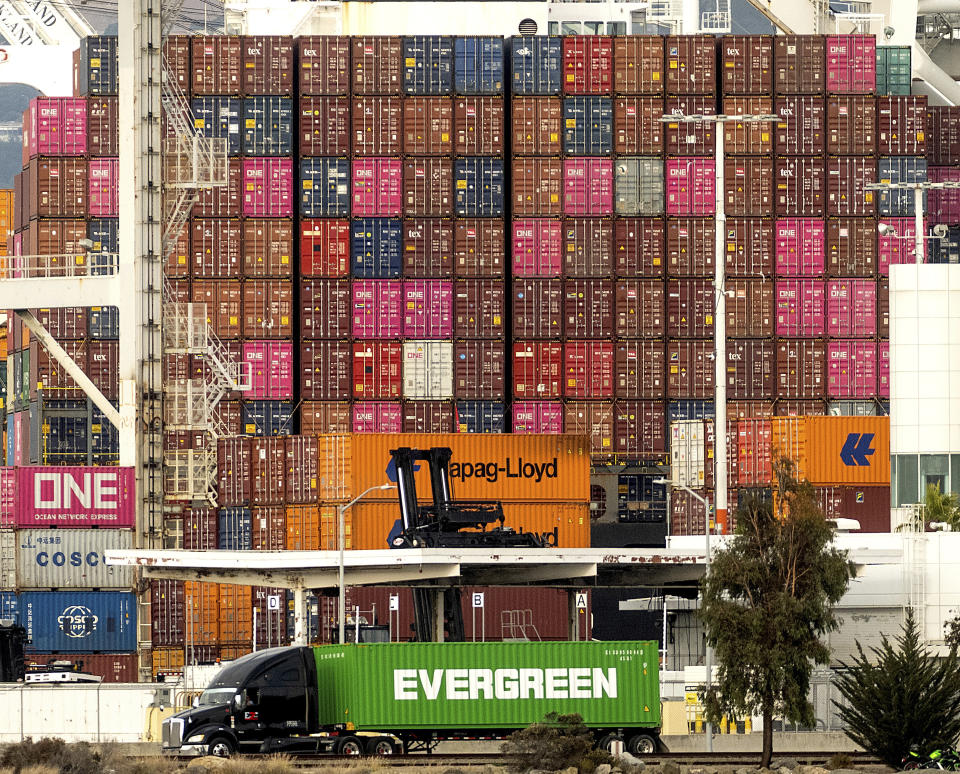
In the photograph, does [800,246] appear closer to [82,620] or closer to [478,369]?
[478,369]

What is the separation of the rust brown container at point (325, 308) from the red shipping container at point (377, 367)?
115cm

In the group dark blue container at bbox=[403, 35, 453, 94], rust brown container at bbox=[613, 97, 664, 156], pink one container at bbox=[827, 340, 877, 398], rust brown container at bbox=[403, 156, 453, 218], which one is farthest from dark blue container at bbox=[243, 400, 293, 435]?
pink one container at bbox=[827, 340, 877, 398]

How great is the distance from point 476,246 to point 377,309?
214 inches

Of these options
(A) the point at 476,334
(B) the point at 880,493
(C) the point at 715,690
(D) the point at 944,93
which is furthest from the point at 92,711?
(D) the point at 944,93

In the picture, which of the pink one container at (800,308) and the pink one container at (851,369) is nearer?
the pink one container at (851,369)

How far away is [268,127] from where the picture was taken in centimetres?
9831

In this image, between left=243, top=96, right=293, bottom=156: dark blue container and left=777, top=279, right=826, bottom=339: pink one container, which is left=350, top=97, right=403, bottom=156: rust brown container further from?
left=777, top=279, right=826, bottom=339: pink one container

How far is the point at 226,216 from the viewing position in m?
97.8

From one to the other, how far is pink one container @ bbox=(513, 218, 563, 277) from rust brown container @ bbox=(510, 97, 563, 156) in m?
3.26

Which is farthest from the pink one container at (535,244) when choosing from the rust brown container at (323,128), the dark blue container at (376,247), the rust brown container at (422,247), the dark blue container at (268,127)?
the dark blue container at (268,127)

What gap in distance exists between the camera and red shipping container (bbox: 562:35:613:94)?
99312mm

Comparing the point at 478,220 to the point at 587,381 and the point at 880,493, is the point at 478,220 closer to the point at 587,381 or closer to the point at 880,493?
the point at 587,381

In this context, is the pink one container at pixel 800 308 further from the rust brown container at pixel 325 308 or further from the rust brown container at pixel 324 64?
the rust brown container at pixel 324 64

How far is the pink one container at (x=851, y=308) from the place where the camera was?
97.4m
